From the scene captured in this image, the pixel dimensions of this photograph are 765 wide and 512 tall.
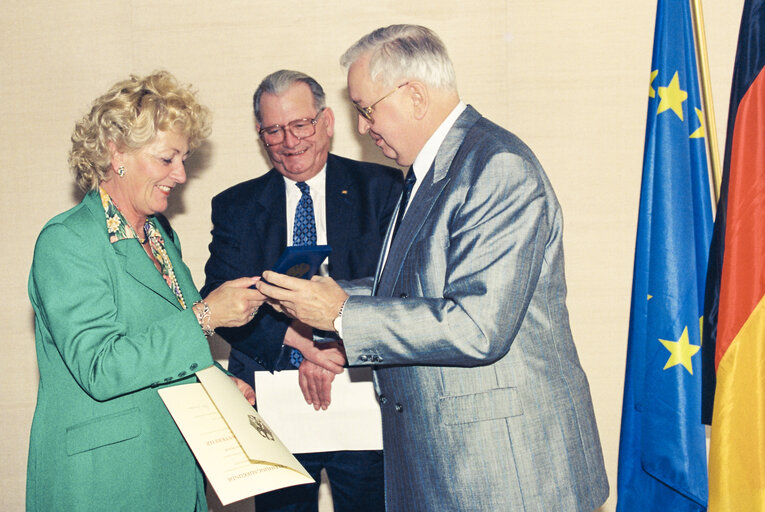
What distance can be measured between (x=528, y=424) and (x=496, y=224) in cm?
54

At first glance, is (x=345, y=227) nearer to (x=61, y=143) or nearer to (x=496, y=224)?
(x=496, y=224)

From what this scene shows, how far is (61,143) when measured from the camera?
151 inches

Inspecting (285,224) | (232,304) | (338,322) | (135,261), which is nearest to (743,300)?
(338,322)

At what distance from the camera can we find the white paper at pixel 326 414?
9.16 ft

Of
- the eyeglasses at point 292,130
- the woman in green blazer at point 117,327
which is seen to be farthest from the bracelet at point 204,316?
the eyeglasses at point 292,130

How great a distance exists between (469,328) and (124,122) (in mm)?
1204

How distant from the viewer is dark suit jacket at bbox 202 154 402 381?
9.86ft

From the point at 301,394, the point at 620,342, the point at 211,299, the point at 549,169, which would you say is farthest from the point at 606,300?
the point at 211,299

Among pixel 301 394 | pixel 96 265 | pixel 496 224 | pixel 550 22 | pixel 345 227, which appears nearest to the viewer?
pixel 496 224

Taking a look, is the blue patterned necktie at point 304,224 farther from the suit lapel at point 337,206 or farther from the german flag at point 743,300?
the german flag at point 743,300

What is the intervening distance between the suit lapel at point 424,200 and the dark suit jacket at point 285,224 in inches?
37.8

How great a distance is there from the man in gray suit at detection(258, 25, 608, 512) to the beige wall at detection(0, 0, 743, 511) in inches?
66.5

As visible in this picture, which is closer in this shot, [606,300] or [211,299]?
[211,299]

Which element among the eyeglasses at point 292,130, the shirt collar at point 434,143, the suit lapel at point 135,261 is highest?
the eyeglasses at point 292,130
